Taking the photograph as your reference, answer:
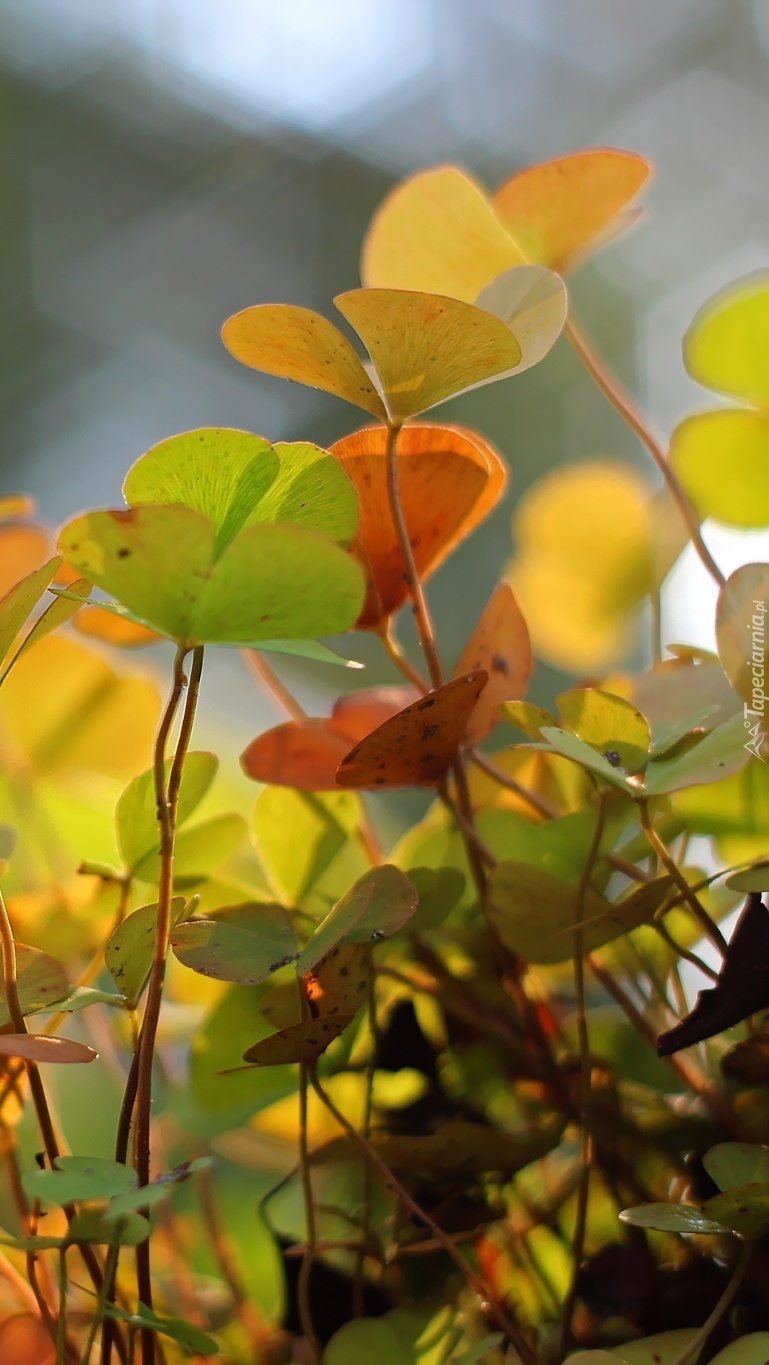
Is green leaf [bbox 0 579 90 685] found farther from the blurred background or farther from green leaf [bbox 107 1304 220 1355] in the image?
the blurred background

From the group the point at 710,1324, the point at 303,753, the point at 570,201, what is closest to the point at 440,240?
the point at 570,201

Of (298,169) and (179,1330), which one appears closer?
(179,1330)

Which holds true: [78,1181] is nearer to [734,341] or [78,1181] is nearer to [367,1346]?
[367,1346]

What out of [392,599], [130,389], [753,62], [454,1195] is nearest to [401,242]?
[392,599]

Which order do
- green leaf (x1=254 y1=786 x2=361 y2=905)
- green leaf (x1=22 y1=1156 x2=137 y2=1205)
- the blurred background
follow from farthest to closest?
the blurred background → green leaf (x1=254 y1=786 x2=361 y2=905) → green leaf (x1=22 y1=1156 x2=137 y2=1205)

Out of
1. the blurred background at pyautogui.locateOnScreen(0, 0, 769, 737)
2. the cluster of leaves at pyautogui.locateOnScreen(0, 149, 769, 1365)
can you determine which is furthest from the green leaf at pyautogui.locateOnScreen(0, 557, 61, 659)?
the blurred background at pyautogui.locateOnScreen(0, 0, 769, 737)

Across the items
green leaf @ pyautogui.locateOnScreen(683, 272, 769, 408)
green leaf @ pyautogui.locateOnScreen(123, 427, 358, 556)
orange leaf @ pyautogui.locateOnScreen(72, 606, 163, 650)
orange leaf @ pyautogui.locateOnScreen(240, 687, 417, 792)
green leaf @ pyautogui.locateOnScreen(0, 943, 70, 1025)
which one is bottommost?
green leaf @ pyautogui.locateOnScreen(0, 943, 70, 1025)
